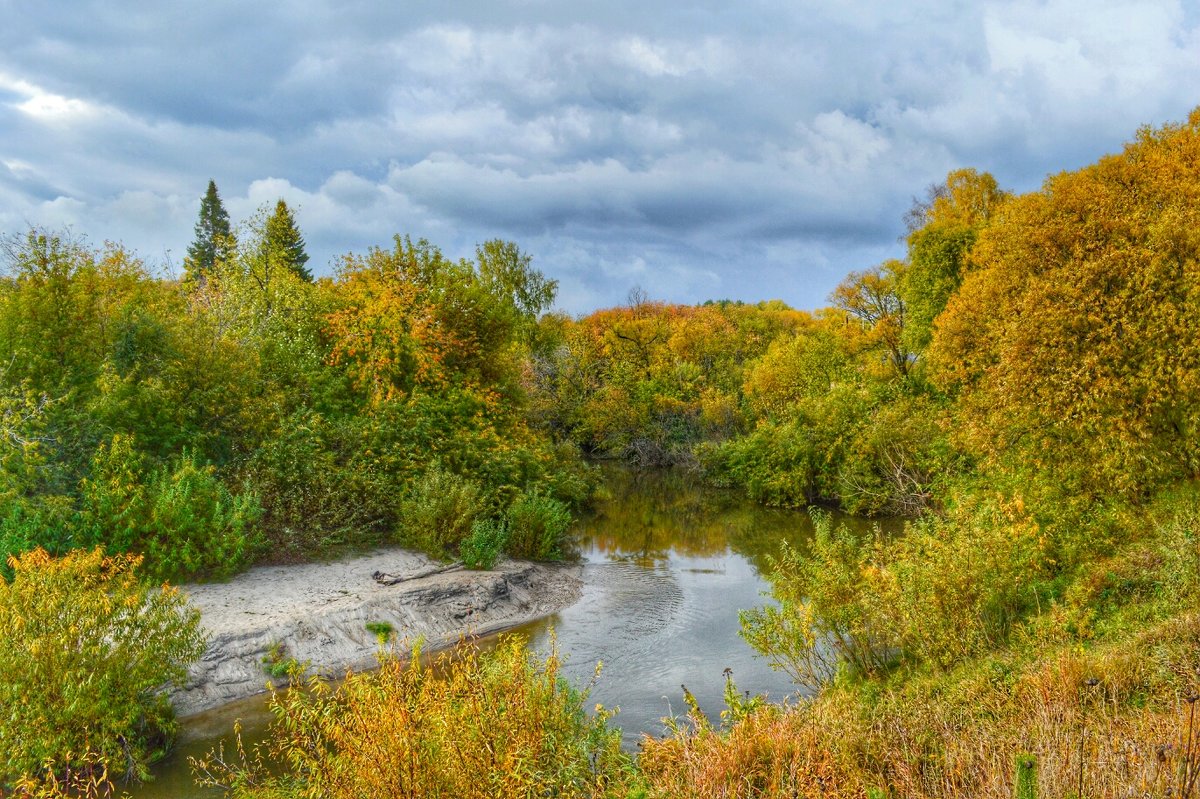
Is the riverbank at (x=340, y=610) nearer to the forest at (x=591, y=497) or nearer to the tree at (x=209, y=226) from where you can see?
the forest at (x=591, y=497)

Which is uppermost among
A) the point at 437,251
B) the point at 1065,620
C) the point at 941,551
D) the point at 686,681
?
the point at 437,251

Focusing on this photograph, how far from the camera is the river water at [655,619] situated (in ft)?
33.6

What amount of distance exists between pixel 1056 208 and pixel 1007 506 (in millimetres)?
6091

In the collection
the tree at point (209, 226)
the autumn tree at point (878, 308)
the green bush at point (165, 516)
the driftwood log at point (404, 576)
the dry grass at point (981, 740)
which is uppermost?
the tree at point (209, 226)

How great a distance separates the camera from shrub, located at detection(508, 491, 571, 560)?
61.7ft

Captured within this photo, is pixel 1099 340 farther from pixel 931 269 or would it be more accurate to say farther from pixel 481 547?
pixel 931 269

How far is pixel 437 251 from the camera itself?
79.5 feet

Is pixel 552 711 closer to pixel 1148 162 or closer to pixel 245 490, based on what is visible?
pixel 245 490

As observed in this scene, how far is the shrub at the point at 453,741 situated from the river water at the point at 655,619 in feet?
8.01

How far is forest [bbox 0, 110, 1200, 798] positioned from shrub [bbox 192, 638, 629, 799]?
0.10ft

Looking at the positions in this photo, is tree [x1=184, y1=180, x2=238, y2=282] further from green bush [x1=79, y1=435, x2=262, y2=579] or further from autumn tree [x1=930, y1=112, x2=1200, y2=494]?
autumn tree [x1=930, y1=112, x2=1200, y2=494]

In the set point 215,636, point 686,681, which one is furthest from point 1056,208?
point 215,636

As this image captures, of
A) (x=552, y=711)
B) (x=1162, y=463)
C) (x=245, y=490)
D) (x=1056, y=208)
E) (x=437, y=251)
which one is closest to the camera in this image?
(x=552, y=711)

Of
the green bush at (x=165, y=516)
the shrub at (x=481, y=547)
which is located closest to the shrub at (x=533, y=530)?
the shrub at (x=481, y=547)
